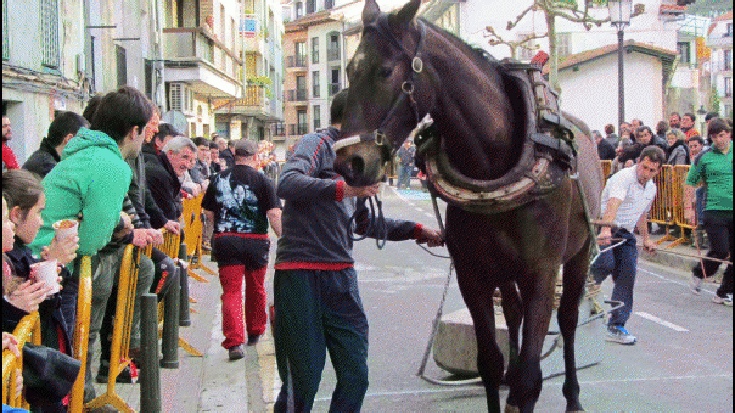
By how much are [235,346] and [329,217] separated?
3.40m

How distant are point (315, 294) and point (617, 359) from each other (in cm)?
378

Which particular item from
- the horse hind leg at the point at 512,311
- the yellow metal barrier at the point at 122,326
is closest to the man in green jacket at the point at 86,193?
the yellow metal barrier at the point at 122,326

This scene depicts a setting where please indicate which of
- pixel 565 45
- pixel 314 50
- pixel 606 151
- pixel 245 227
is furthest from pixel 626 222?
pixel 314 50

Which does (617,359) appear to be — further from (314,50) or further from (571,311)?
(314,50)

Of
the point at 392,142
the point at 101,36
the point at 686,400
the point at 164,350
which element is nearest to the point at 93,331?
the point at 164,350

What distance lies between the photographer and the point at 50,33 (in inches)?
587

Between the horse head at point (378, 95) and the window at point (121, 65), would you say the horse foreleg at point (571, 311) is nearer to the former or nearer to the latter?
the horse head at point (378, 95)

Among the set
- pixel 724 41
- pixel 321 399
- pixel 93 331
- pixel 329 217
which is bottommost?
pixel 321 399

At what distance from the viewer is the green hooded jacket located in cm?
485

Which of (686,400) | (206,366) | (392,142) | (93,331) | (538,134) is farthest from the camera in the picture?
(206,366)

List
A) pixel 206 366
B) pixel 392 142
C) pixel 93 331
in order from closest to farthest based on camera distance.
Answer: pixel 392 142 → pixel 93 331 → pixel 206 366

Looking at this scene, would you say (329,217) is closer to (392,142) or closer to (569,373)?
(392,142)

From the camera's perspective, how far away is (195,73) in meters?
29.2

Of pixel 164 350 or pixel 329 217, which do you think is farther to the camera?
pixel 164 350
